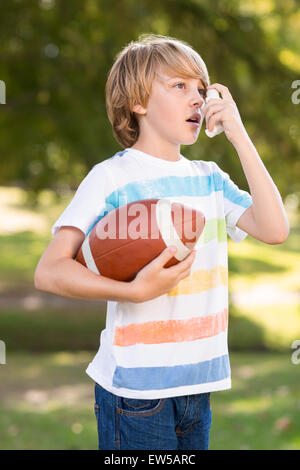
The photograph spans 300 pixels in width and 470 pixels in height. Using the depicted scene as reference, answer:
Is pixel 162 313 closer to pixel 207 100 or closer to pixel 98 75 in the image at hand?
pixel 207 100

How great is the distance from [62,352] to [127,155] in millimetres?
7762

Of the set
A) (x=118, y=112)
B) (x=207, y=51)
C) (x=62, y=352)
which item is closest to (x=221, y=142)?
(x=207, y=51)

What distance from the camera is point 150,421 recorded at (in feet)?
5.25

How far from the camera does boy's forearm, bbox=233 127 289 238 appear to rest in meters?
1.67

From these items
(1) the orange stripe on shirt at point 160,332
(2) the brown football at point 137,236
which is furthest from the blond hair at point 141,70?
(1) the orange stripe on shirt at point 160,332

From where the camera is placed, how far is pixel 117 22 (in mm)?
7039

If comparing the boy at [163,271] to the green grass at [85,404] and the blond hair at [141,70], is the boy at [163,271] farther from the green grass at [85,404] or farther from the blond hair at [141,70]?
the green grass at [85,404]

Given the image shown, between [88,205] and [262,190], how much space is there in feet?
1.47

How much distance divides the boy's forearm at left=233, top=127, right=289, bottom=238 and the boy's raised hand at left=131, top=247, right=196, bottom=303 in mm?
296

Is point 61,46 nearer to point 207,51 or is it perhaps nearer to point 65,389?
point 207,51

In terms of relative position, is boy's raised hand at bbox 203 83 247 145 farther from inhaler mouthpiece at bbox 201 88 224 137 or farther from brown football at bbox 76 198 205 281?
brown football at bbox 76 198 205 281

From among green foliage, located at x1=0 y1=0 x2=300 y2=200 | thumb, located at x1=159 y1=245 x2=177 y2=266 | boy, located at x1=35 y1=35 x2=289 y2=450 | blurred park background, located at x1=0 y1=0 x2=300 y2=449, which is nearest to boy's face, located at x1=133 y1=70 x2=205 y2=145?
boy, located at x1=35 y1=35 x2=289 y2=450

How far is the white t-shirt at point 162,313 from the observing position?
1.61 m

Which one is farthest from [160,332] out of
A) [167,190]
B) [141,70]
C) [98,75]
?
[98,75]
